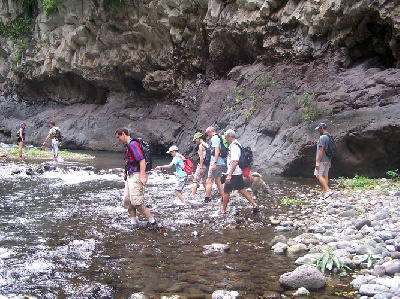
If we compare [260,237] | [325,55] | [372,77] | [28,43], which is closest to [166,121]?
[325,55]

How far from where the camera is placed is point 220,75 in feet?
86.1

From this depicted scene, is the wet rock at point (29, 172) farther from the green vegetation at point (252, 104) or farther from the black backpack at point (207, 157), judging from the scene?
the green vegetation at point (252, 104)

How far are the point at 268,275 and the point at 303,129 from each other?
11.0 metres

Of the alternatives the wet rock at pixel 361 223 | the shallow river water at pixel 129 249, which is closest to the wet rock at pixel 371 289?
the shallow river water at pixel 129 249

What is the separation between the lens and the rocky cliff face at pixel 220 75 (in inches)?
599

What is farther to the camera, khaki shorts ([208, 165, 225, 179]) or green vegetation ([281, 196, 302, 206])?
khaki shorts ([208, 165, 225, 179])

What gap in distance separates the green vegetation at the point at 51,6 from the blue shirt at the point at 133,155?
28.1m

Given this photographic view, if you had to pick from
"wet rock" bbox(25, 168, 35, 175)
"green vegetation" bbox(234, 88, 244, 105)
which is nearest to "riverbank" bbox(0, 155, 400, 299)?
"wet rock" bbox(25, 168, 35, 175)

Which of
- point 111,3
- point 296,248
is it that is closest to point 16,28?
point 111,3

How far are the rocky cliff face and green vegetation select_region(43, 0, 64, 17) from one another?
1.62 ft

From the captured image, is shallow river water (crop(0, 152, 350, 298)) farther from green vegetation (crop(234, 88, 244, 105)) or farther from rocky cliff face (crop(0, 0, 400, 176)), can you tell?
green vegetation (crop(234, 88, 244, 105))

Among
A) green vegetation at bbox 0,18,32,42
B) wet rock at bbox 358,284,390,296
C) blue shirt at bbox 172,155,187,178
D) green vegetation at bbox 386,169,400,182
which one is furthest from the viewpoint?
green vegetation at bbox 0,18,32,42

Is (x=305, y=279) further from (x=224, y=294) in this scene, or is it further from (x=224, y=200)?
(x=224, y=200)

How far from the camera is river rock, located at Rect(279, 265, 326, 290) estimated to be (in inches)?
190
